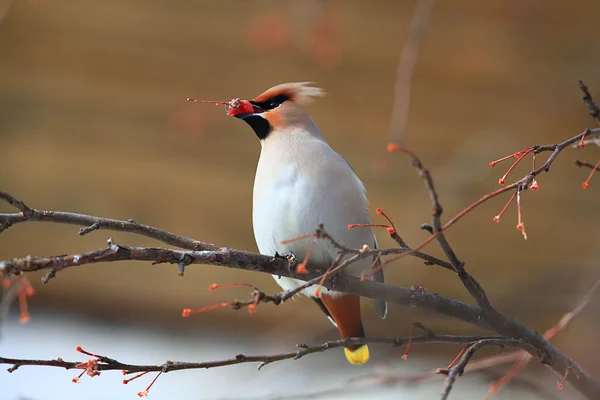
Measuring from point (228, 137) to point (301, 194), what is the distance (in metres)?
1.17

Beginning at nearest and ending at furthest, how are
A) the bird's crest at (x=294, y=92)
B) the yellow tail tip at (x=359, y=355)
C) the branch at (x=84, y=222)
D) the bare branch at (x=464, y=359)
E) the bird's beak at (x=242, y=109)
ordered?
the bare branch at (x=464, y=359), the branch at (x=84, y=222), the bird's beak at (x=242, y=109), the bird's crest at (x=294, y=92), the yellow tail tip at (x=359, y=355)

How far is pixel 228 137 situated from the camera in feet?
8.79

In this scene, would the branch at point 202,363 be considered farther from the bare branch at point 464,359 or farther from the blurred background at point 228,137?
the blurred background at point 228,137

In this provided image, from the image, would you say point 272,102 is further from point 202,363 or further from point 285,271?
point 202,363

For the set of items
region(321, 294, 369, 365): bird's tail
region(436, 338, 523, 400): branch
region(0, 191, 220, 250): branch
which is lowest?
region(321, 294, 369, 365): bird's tail

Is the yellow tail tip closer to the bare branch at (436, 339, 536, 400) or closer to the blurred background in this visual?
the blurred background

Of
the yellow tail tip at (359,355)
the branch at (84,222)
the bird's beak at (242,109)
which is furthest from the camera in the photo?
the yellow tail tip at (359,355)

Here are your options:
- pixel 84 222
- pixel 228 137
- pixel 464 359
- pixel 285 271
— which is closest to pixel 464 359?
pixel 464 359

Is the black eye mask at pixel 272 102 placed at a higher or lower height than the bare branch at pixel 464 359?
higher

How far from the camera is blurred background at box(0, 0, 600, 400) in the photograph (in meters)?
2.53

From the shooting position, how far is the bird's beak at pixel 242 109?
60.7 inches

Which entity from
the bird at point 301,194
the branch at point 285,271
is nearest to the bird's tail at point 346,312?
the bird at point 301,194

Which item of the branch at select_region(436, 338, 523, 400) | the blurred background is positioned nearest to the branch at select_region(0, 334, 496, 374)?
the branch at select_region(436, 338, 523, 400)

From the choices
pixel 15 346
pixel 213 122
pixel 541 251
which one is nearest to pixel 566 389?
pixel 541 251
